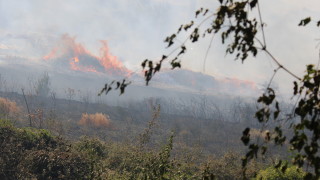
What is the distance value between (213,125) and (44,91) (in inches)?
2447

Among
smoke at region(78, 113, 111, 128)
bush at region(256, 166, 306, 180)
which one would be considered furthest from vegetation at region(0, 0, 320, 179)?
smoke at region(78, 113, 111, 128)

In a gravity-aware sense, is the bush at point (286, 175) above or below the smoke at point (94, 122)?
above

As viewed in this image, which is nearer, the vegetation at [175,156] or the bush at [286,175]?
the vegetation at [175,156]

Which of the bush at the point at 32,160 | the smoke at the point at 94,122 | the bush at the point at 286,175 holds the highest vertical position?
the bush at the point at 286,175

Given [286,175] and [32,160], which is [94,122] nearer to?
[32,160]

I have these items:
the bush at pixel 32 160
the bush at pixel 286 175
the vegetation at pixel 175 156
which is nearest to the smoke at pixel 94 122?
the vegetation at pixel 175 156

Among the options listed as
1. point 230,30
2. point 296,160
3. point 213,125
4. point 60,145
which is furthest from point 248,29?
point 213,125

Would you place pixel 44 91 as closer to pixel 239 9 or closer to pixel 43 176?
pixel 43 176

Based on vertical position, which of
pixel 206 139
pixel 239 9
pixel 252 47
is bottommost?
pixel 206 139

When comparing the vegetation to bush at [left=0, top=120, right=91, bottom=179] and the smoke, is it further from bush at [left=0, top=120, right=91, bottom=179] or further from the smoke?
the smoke

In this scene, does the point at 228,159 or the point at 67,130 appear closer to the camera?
the point at 228,159

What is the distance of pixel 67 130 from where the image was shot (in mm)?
60688

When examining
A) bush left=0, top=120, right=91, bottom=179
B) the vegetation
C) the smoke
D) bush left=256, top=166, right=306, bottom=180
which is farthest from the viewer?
the smoke

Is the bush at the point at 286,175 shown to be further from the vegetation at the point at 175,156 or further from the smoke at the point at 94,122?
the smoke at the point at 94,122
